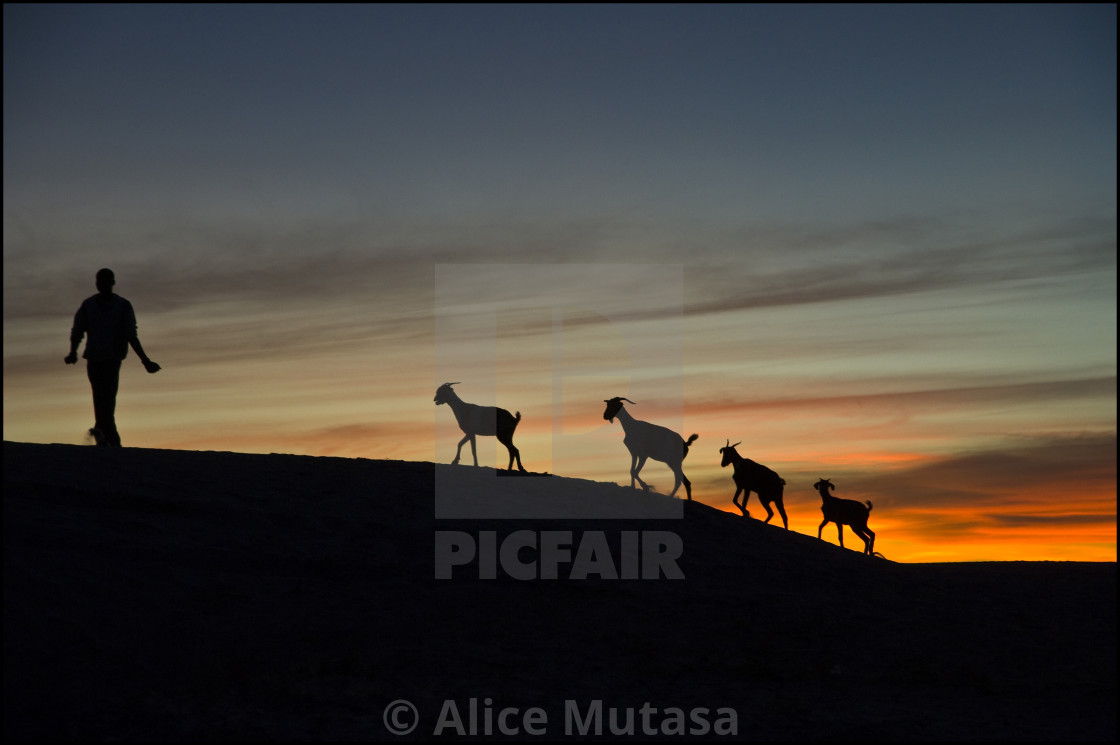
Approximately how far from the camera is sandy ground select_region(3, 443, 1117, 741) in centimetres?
921

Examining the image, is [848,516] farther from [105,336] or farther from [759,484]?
[105,336]

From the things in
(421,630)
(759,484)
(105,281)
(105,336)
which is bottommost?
(421,630)

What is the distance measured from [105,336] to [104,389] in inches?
33.5

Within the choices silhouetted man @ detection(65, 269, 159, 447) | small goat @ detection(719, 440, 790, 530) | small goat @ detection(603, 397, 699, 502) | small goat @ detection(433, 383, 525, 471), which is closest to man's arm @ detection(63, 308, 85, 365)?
silhouetted man @ detection(65, 269, 159, 447)

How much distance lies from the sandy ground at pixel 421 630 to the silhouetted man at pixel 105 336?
1.31 m

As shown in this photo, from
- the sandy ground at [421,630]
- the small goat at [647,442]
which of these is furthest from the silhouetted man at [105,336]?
the small goat at [647,442]

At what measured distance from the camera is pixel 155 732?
27.7 feet

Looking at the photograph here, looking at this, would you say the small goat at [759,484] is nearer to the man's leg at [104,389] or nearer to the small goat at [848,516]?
the small goat at [848,516]

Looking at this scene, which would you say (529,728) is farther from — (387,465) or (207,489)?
(387,465)

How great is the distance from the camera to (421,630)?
1108 cm

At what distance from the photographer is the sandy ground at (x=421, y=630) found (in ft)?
30.2

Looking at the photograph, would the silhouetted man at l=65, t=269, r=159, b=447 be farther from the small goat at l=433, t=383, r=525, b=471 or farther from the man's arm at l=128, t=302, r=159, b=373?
the small goat at l=433, t=383, r=525, b=471

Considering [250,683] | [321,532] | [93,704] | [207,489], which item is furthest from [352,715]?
[207,489]

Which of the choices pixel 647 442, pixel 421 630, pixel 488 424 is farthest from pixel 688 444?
pixel 421 630
